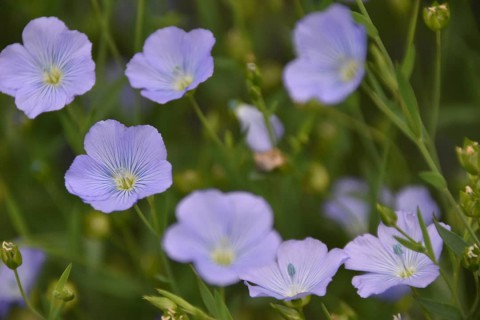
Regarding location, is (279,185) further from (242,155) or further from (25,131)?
(25,131)

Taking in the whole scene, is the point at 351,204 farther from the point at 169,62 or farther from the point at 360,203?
the point at 169,62

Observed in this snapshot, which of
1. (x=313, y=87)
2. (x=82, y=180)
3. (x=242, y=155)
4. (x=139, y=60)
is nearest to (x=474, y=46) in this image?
(x=313, y=87)

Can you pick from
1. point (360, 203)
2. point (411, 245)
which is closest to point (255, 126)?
point (360, 203)

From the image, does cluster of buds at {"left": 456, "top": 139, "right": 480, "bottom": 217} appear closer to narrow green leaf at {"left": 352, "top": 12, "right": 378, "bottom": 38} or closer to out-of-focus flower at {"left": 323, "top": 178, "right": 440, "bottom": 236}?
narrow green leaf at {"left": 352, "top": 12, "right": 378, "bottom": 38}

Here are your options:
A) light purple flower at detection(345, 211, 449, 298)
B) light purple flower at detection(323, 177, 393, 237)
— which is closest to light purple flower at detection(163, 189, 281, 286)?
light purple flower at detection(345, 211, 449, 298)

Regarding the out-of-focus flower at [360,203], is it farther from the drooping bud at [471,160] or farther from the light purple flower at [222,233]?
the light purple flower at [222,233]

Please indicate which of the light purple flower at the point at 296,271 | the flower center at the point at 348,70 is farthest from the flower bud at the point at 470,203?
the flower center at the point at 348,70
